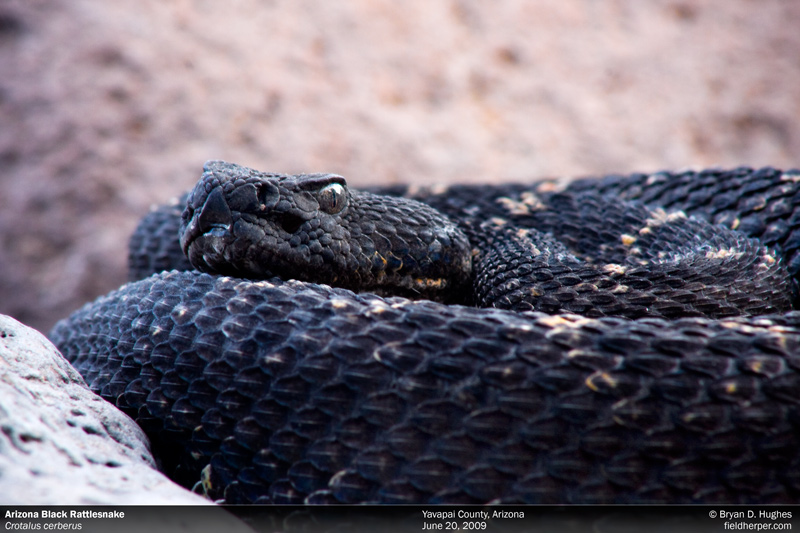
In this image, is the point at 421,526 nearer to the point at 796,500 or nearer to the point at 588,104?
the point at 796,500

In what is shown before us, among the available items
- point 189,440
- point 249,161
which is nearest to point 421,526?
point 189,440

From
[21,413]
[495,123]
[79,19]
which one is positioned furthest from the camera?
[495,123]

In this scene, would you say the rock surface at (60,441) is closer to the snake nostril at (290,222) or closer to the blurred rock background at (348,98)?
the snake nostril at (290,222)

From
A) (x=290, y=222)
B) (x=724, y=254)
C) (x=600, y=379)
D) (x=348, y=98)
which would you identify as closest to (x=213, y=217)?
(x=290, y=222)

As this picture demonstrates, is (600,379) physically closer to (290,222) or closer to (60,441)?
(290,222)

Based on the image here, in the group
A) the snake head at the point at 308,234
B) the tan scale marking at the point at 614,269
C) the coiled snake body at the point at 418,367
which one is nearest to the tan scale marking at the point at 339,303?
the coiled snake body at the point at 418,367

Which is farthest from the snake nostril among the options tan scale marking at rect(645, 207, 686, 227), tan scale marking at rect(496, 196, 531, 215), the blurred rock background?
the blurred rock background

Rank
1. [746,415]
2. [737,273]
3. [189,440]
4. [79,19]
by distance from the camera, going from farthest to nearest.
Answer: [79,19] → [737,273] → [189,440] → [746,415]
